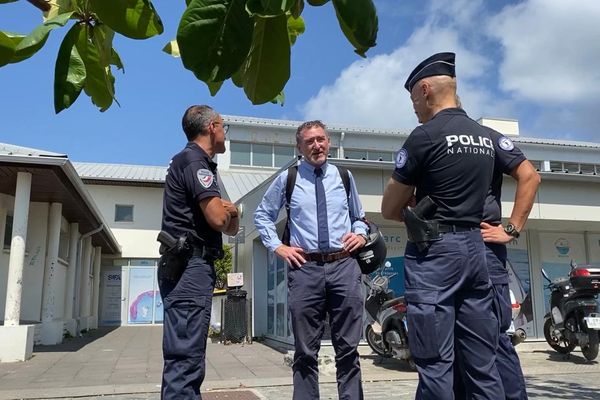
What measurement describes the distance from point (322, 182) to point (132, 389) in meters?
3.58

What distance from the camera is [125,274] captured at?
24.6m

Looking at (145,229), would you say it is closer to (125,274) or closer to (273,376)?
(125,274)

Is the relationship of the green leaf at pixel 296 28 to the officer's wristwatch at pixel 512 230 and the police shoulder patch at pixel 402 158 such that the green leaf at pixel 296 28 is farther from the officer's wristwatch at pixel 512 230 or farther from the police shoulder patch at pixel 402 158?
the officer's wristwatch at pixel 512 230

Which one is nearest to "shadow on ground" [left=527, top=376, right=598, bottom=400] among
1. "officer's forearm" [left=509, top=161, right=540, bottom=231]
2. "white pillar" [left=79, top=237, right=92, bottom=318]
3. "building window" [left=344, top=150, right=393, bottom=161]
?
"officer's forearm" [left=509, top=161, right=540, bottom=231]

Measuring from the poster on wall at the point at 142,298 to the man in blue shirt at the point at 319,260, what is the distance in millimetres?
21593

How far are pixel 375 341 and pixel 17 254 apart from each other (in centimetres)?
634

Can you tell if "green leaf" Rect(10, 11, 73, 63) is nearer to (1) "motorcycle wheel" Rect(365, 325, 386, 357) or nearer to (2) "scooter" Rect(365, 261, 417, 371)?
(2) "scooter" Rect(365, 261, 417, 371)

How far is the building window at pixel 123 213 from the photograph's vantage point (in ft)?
82.0

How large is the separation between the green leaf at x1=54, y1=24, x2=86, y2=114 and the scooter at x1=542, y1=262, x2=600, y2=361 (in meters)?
8.38

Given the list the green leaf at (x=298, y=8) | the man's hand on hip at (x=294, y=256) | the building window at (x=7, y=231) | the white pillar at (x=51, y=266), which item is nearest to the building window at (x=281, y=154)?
the white pillar at (x=51, y=266)

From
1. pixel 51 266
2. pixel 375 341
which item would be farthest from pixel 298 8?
pixel 51 266

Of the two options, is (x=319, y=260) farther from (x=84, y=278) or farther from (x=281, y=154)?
(x=281, y=154)

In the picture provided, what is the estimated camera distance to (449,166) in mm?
2793

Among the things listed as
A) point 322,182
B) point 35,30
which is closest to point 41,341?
point 322,182
